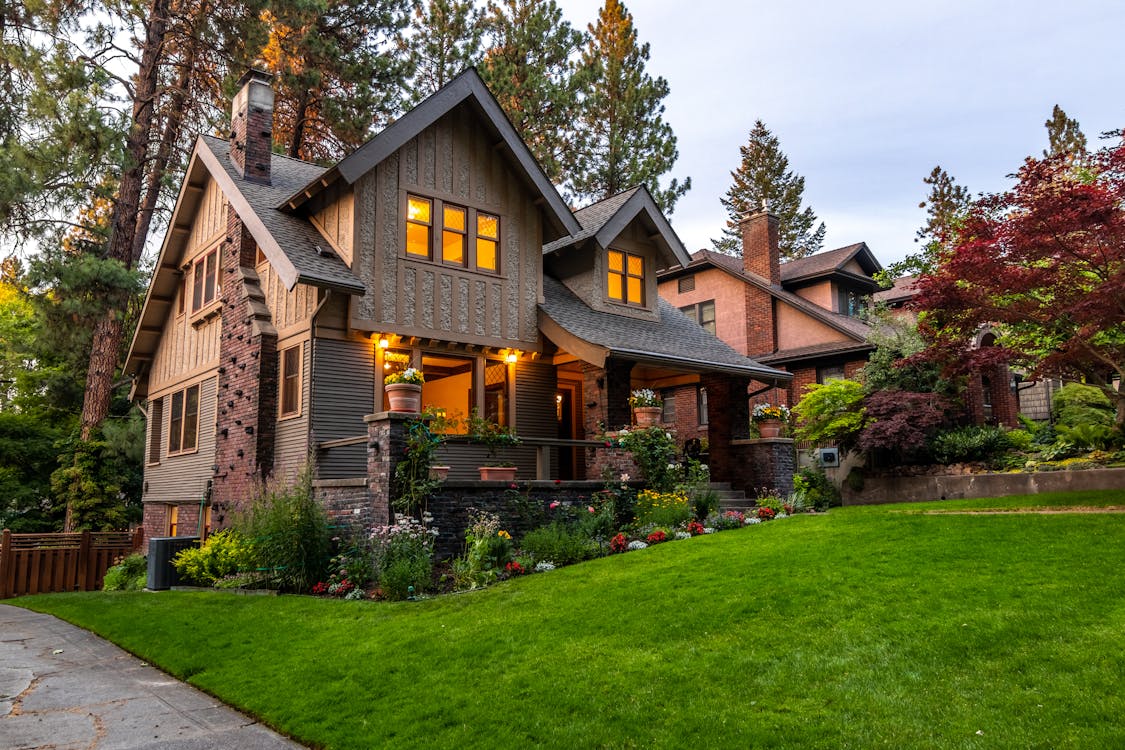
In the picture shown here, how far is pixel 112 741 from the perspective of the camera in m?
5.72

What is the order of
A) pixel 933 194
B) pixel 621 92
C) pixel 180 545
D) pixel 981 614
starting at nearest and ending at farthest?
pixel 981 614 → pixel 180 545 → pixel 621 92 → pixel 933 194

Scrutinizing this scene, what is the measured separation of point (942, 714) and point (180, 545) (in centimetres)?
1257

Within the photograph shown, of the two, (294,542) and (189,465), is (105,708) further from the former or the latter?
(189,465)

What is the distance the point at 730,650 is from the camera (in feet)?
20.3

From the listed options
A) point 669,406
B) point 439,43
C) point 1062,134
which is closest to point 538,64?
point 439,43

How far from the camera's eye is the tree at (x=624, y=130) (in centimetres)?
3178

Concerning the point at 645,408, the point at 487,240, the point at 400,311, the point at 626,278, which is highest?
the point at 487,240

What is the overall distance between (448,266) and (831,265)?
55.2 feet

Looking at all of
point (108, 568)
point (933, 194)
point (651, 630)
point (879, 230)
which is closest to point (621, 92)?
point (933, 194)

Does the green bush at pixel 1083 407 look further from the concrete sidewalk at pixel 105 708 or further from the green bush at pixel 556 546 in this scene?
the concrete sidewalk at pixel 105 708

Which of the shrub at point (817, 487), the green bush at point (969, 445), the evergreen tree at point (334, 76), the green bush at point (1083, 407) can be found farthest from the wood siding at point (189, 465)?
the green bush at point (1083, 407)

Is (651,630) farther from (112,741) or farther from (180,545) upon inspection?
(180,545)

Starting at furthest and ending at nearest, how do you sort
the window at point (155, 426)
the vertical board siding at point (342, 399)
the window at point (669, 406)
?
the window at point (669, 406)
the window at point (155, 426)
the vertical board siding at point (342, 399)

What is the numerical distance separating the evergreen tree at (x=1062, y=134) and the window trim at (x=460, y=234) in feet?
115
